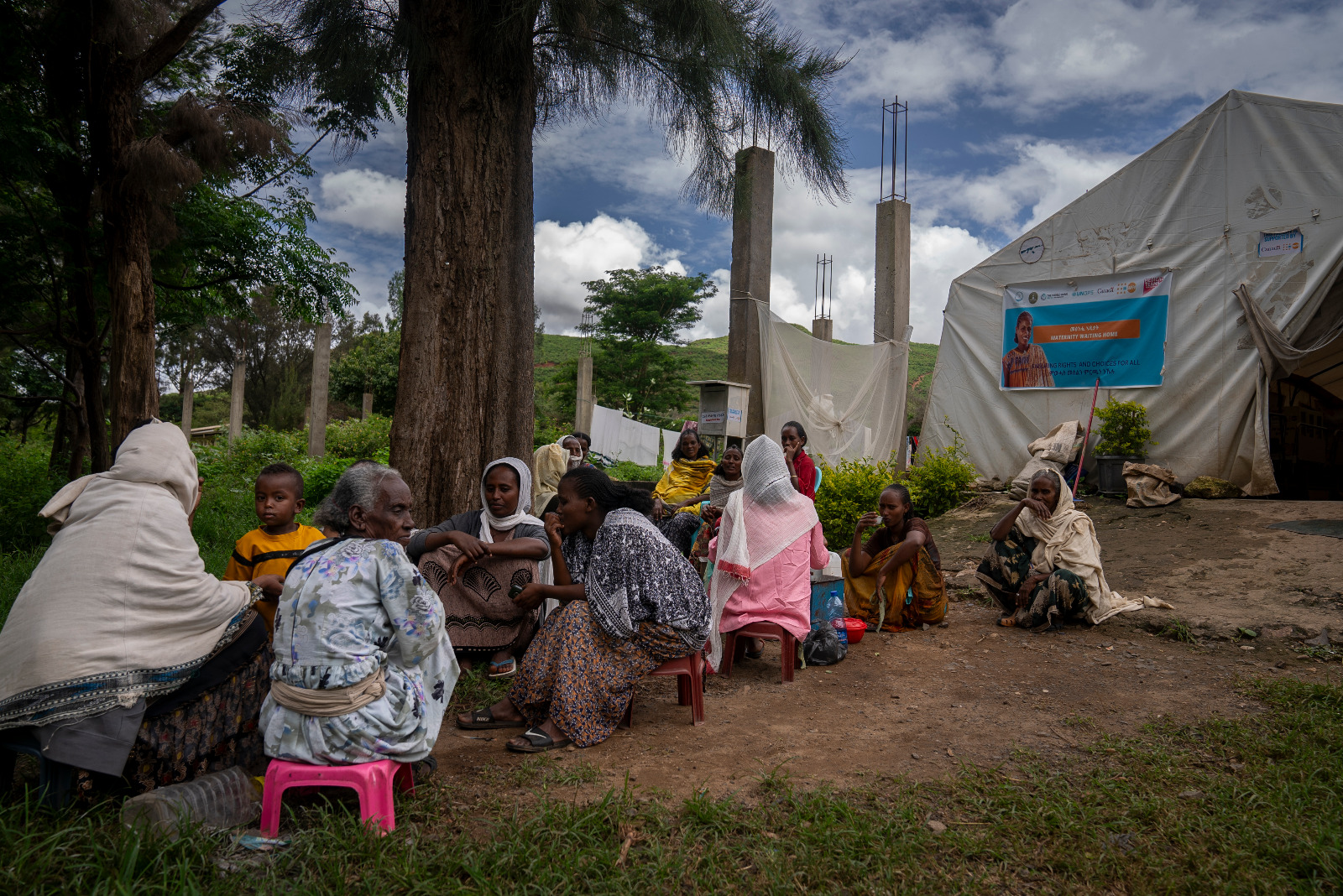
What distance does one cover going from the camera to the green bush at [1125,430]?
8828mm

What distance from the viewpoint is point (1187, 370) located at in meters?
8.80

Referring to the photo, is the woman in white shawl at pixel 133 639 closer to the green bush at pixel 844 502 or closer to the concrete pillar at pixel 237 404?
the green bush at pixel 844 502

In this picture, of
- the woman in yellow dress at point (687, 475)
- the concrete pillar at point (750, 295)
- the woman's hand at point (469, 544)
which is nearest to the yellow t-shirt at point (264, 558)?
the woman's hand at point (469, 544)

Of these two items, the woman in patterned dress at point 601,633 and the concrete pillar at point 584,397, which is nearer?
the woman in patterned dress at point 601,633

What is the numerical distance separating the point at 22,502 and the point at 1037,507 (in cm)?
993

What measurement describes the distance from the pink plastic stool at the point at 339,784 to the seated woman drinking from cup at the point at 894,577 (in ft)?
11.8

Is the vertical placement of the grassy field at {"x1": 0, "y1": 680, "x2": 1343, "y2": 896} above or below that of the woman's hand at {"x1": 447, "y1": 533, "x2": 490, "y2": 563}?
below

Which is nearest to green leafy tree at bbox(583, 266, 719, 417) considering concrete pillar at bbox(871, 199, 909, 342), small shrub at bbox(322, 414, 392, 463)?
small shrub at bbox(322, 414, 392, 463)

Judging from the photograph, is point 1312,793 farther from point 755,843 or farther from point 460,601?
point 460,601

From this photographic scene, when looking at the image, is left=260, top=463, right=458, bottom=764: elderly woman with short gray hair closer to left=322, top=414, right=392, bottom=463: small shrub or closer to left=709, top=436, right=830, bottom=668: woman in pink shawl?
left=709, top=436, right=830, bottom=668: woman in pink shawl

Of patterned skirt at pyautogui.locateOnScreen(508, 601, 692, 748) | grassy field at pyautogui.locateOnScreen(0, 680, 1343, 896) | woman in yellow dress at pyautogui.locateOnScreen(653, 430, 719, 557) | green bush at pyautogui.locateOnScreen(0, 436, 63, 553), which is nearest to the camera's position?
grassy field at pyautogui.locateOnScreen(0, 680, 1343, 896)

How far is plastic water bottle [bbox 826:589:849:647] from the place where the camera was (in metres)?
5.01

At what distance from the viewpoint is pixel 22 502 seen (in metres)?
8.32

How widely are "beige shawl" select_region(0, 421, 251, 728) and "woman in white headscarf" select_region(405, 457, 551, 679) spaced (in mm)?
1466
